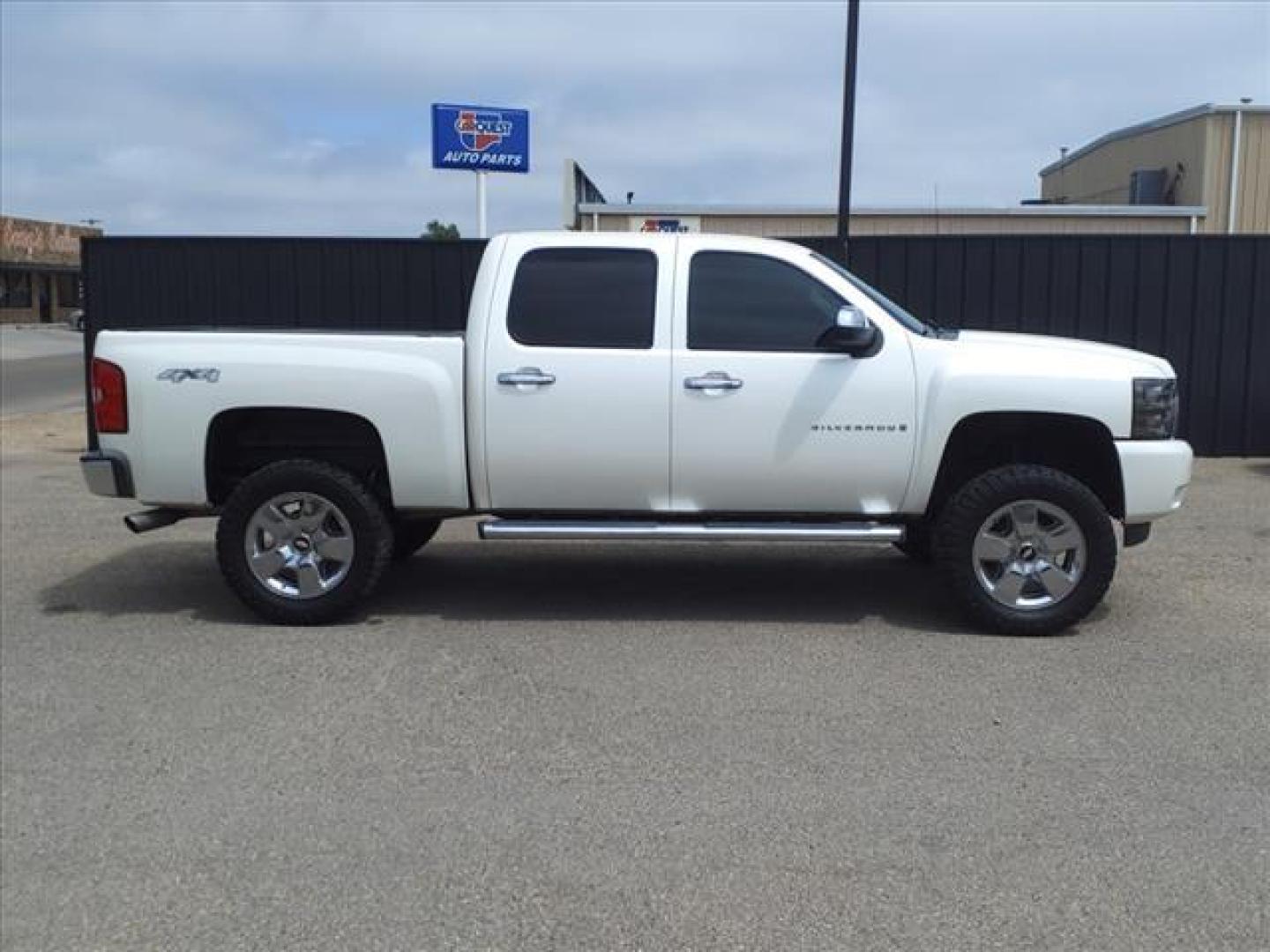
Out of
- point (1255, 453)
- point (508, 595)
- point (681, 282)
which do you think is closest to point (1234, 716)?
point (681, 282)

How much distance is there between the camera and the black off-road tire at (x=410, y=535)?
7.84 metres

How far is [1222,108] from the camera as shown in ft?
66.2

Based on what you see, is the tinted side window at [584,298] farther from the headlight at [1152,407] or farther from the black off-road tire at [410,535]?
the headlight at [1152,407]

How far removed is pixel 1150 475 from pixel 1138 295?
6.55 meters

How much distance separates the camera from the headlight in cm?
649

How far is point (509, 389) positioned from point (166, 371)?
1.82 metres

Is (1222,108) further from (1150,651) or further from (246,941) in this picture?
(246,941)

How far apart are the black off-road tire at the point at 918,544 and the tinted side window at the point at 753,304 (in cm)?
146

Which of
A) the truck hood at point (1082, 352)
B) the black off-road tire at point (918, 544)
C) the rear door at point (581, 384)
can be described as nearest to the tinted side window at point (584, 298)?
the rear door at point (581, 384)

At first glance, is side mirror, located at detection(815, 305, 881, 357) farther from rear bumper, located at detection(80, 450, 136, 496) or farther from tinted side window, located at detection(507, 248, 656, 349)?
rear bumper, located at detection(80, 450, 136, 496)

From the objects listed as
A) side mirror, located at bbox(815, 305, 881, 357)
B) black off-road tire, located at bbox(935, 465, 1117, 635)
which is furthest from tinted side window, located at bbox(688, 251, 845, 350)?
black off-road tire, located at bbox(935, 465, 1117, 635)

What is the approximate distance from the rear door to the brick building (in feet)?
186

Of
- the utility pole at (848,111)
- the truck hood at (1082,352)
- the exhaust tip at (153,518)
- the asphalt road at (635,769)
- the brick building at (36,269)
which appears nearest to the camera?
the asphalt road at (635,769)

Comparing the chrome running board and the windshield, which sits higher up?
the windshield
